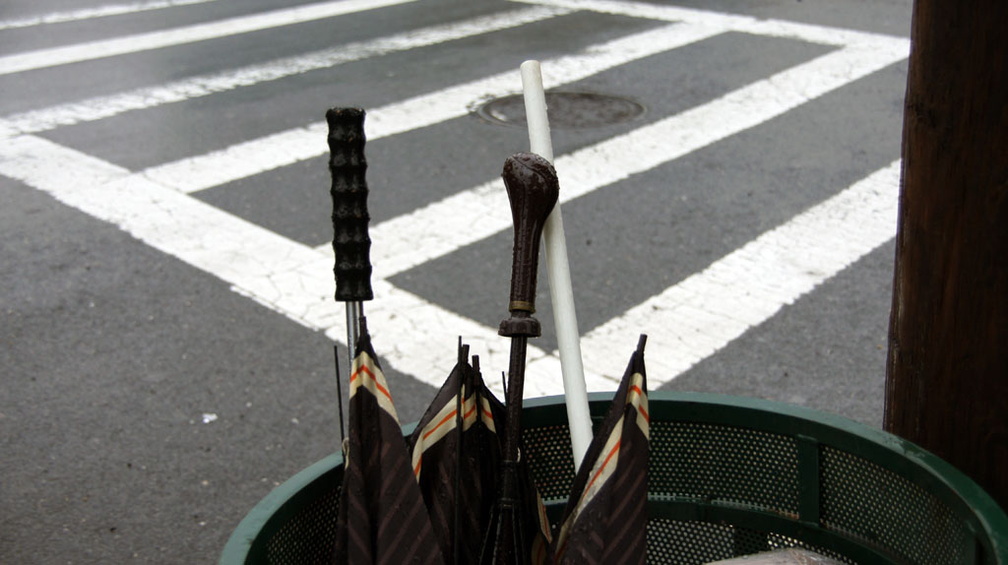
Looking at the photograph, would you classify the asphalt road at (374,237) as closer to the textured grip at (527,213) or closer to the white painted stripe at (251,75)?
the white painted stripe at (251,75)

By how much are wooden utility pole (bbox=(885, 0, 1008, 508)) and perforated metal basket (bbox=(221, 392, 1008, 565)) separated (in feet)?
0.72

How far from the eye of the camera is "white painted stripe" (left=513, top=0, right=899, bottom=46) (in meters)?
8.52

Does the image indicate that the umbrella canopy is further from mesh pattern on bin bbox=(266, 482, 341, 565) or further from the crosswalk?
the crosswalk

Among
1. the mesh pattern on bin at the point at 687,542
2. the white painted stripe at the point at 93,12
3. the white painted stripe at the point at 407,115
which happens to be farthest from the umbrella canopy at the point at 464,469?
the white painted stripe at the point at 93,12

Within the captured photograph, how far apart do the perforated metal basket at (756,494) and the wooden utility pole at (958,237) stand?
219mm

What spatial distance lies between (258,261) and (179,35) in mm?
4882

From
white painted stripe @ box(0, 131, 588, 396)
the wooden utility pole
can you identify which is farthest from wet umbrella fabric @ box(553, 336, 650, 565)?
white painted stripe @ box(0, 131, 588, 396)

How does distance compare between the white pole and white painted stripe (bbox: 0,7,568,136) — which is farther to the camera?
white painted stripe (bbox: 0,7,568,136)

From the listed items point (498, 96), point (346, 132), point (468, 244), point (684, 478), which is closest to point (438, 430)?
point (346, 132)

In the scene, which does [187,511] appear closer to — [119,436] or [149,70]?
[119,436]

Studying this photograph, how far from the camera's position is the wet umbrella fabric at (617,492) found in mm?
1355

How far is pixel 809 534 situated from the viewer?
170 centimetres

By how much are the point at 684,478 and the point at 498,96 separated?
18.9 ft

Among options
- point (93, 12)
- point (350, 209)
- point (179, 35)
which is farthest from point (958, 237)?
point (93, 12)
